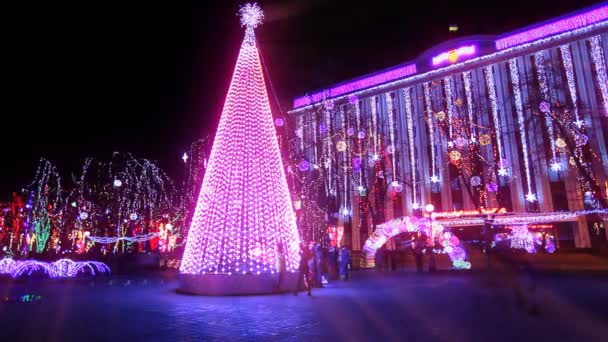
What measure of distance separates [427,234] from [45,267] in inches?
777

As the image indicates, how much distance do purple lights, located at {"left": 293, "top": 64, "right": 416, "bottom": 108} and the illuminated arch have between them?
21.4 m

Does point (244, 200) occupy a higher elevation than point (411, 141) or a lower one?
lower

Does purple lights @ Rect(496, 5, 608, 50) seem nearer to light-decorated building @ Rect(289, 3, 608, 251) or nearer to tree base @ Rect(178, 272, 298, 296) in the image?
light-decorated building @ Rect(289, 3, 608, 251)

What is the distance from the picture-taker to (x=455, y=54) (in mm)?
38375

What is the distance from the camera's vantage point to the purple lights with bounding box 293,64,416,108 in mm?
41562

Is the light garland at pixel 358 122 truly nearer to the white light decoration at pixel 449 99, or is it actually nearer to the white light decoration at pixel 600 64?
the white light decoration at pixel 449 99

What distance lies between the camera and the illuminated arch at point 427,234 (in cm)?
2195

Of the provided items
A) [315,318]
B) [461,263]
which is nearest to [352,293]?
[315,318]

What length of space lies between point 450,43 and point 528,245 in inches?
805

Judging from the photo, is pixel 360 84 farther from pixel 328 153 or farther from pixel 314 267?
pixel 314 267

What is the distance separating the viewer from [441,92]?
38375 mm

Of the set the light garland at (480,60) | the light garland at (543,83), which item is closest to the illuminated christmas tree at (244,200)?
the light garland at (543,83)

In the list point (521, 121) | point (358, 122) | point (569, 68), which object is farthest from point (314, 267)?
point (569, 68)

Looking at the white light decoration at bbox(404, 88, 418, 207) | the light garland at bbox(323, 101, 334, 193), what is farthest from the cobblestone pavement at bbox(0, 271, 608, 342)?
the white light decoration at bbox(404, 88, 418, 207)
